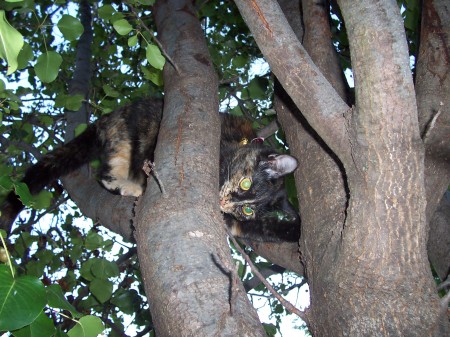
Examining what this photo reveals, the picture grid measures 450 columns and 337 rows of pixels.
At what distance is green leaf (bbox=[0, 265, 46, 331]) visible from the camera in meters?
0.88

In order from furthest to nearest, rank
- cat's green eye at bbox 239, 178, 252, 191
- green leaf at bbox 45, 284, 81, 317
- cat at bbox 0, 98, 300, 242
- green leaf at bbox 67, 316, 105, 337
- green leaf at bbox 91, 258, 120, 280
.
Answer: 1. cat's green eye at bbox 239, 178, 252, 191
2. cat at bbox 0, 98, 300, 242
3. green leaf at bbox 91, 258, 120, 280
4. green leaf at bbox 67, 316, 105, 337
5. green leaf at bbox 45, 284, 81, 317

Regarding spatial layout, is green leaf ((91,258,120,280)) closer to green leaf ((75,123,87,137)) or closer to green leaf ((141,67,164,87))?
green leaf ((75,123,87,137))

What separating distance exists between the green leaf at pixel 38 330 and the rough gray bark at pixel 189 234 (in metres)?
0.28

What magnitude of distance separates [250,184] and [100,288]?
4.11 feet

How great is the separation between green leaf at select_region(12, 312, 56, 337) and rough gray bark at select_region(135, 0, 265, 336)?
28cm

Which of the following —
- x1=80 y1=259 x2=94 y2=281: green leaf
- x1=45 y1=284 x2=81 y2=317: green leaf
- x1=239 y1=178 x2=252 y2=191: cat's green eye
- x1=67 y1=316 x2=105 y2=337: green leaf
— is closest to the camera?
x1=45 y1=284 x2=81 y2=317: green leaf

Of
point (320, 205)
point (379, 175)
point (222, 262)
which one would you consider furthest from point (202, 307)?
point (320, 205)

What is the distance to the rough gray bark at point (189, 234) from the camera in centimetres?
106

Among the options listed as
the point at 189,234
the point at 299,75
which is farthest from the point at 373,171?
the point at 189,234

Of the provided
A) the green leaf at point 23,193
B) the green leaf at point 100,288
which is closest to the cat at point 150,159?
the green leaf at point 100,288

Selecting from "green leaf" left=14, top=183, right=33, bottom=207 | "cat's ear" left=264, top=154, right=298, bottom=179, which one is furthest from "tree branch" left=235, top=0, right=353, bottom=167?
"cat's ear" left=264, top=154, right=298, bottom=179

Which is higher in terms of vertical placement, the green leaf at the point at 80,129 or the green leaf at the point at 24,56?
the green leaf at the point at 80,129

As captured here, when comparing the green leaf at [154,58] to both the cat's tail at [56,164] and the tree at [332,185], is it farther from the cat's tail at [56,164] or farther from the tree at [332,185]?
the cat's tail at [56,164]

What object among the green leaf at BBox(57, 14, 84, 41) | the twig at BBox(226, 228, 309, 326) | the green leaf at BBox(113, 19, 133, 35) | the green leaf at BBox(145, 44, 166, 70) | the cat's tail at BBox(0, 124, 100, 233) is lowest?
the twig at BBox(226, 228, 309, 326)
